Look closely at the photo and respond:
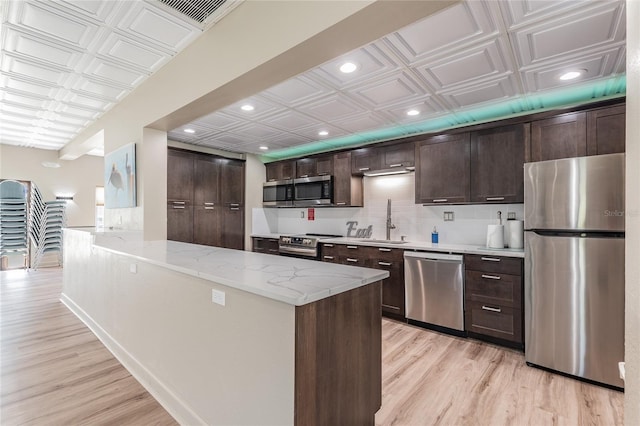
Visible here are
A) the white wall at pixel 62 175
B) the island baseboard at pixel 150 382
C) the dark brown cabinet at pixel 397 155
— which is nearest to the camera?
the island baseboard at pixel 150 382

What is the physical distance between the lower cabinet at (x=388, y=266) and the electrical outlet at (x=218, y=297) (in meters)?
2.50

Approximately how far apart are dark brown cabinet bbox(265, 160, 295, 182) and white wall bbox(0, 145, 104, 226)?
→ 179 inches

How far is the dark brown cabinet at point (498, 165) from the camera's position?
3.09 metres

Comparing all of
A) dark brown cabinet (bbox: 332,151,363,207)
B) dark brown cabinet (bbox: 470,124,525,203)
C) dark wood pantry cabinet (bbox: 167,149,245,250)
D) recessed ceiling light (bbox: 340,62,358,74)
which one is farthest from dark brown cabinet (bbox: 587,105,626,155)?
dark wood pantry cabinet (bbox: 167,149,245,250)

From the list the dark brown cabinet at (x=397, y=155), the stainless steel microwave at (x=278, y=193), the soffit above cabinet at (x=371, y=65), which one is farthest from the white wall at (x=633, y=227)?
the stainless steel microwave at (x=278, y=193)

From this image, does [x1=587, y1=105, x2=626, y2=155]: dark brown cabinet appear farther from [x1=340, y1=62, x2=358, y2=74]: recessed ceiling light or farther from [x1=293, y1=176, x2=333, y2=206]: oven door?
[x1=293, y1=176, x2=333, y2=206]: oven door

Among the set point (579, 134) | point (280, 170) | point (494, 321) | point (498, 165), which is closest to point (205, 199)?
point (280, 170)

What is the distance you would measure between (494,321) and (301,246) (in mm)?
2721

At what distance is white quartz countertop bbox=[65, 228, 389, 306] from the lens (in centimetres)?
128

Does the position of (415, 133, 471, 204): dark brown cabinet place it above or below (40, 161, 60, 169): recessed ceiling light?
below

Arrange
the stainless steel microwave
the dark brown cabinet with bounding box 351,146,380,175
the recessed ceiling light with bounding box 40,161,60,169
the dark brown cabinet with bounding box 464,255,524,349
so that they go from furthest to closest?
the recessed ceiling light with bounding box 40,161,60,169 → the stainless steel microwave → the dark brown cabinet with bounding box 351,146,380,175 → the dark brown cabinet with bounding box 464,255,524,349

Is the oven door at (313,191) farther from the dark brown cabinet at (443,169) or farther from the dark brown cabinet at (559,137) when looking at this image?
the dark brown cabinet at (559,137)

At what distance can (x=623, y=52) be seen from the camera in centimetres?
213

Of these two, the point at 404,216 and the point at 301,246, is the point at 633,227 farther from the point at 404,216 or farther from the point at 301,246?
the point at 301,246
